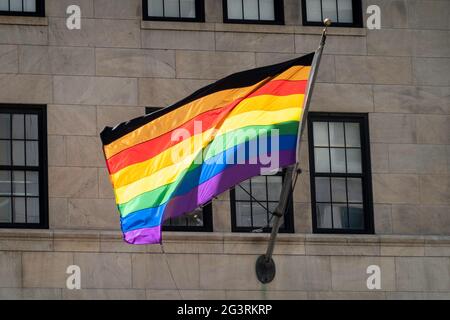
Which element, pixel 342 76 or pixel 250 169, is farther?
pixel 342 76

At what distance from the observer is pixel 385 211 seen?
101 feet

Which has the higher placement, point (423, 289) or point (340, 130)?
point (340, 130)

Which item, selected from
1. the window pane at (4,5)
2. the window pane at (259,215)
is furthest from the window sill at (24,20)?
the window pane at (259,215)

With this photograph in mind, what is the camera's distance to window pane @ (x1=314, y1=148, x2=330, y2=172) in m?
30.8

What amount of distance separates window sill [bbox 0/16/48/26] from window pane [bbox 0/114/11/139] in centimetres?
169

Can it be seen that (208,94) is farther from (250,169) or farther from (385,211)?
(385,211)

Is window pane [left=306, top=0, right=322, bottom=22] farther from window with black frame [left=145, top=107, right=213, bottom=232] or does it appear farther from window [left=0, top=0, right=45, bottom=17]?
window [left=0, top=0, right=45, bottom=17]

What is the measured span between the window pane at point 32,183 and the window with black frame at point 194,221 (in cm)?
236

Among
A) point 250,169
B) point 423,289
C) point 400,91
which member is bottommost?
point 423,289

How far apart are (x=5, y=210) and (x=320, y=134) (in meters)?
6.05

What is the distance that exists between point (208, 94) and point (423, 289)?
636cm

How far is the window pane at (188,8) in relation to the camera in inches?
1215

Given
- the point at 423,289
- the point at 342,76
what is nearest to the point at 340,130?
the point at 342,76

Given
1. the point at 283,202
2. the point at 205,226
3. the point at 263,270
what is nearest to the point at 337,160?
the point at 263,270
